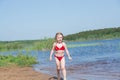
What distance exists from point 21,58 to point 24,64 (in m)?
0.88

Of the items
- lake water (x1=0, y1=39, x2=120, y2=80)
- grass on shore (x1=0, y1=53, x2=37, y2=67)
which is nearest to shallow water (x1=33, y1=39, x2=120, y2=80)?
lake water (x1=0, y1=39, x2=120, y2=80)

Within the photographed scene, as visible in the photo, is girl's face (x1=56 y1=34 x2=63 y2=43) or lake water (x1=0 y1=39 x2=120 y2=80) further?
lake water (x1=0 y1=39 x2=120 y2=80)

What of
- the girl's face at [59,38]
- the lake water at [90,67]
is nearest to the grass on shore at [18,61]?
the lake water at [90,67]

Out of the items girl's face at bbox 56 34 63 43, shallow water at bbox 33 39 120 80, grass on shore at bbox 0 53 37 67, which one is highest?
girl's face at bbox 56 34 63 43

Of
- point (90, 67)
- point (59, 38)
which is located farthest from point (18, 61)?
point (59, 38)

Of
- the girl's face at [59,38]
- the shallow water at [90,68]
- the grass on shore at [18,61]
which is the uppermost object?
the girl's face at [59,38]

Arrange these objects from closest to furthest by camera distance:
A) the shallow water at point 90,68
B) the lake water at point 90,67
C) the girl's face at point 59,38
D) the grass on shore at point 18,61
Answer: the girl's face at point 59,38 < the shallow water at point 90,68 < the lake water at point 90,67 < the grass on shore at point 18,61

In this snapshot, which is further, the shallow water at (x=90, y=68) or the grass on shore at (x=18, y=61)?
the grass on shore at (x=18, y=61)

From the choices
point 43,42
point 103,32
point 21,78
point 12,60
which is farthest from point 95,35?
point 21,78

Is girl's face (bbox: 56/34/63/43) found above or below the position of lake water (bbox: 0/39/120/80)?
above

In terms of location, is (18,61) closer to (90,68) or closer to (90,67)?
(90,67)

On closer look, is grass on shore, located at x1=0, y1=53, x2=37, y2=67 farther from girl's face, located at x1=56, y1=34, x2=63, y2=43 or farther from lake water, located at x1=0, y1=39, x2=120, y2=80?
girl's face, located at x1=56, y1=34, x2=63, y2=43

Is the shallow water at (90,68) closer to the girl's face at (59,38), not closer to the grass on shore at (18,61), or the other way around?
the grass on shore at (18,61)

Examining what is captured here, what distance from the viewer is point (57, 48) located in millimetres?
12773
